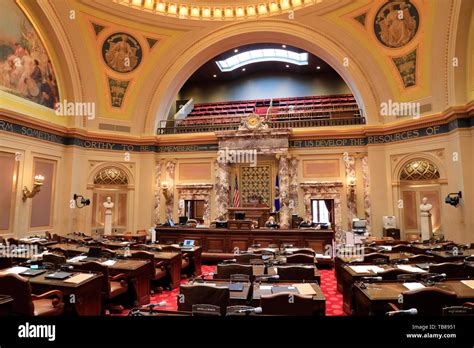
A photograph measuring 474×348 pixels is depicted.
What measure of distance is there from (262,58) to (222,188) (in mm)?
10662

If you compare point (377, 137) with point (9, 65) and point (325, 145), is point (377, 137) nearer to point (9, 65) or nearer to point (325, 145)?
point (325, 145)

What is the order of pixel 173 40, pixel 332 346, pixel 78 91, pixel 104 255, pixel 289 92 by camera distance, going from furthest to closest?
pixel 289 92 < pixel 173 40 < pixel 78 91 < pixel 104 255 < pixel 332 346

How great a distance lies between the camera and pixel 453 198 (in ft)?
32.2

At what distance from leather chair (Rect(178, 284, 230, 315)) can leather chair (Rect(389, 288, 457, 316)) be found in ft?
5.35

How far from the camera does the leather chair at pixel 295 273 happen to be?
13.9ft

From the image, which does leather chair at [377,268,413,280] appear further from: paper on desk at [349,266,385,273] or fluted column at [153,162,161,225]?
fluted column at [153,162,161,225]

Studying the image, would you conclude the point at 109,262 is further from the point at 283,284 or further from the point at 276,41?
the point at 276,41

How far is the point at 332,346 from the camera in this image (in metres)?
1.39

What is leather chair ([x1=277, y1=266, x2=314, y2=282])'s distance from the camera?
4.24 metres

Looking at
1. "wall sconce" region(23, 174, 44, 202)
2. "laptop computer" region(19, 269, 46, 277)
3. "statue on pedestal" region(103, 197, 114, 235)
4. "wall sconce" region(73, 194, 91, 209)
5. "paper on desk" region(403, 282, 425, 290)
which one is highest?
"wall sconce" region(23, 174, 44, 202)

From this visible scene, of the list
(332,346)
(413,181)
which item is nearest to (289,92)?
(413,181)

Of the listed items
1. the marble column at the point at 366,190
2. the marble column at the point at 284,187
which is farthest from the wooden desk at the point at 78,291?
the marble column at the point at 366,190

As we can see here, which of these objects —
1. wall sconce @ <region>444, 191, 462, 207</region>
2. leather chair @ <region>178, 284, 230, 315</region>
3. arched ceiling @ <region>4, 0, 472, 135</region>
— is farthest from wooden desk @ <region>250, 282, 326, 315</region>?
arched ceiling @ <region>4, 0, 472, 135</region>

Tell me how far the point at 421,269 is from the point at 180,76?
13.2m
